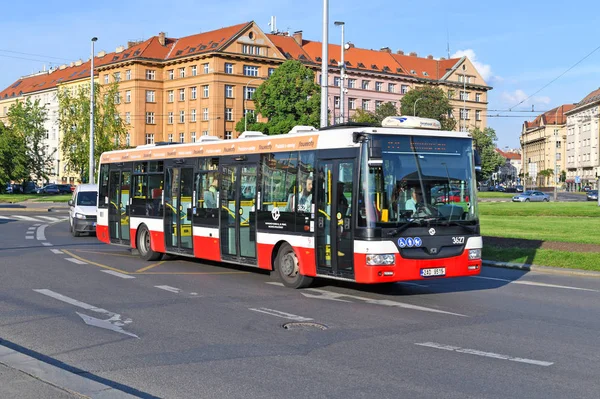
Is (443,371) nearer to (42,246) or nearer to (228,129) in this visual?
(42,246)

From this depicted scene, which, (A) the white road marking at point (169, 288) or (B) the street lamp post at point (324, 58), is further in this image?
(B) the street lamp post at point (324, 58)

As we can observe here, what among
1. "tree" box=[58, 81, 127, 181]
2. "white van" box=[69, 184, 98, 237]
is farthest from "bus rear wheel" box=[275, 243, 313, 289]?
"tree" box=[58, 81, 127, 181]

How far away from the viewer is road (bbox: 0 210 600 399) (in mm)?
7129

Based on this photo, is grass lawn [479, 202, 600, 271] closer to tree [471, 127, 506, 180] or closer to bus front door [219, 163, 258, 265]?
bus front door [219, 163, 258, 265]

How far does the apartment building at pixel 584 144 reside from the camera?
137 m

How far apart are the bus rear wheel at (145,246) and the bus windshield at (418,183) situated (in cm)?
849

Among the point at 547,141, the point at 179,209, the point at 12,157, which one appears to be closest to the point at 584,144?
the point at 547,141

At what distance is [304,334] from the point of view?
9625 mm

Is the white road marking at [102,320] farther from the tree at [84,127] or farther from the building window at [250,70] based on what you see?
the building window at [250,70]

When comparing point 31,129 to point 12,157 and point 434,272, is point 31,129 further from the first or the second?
point 434,272

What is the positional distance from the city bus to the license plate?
17 mm

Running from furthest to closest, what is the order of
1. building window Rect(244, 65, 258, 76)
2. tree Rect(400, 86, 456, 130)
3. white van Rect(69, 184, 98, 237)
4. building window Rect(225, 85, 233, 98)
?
building window Rect(244, 65, 258, 76)
building window Rect(225, 85, 233, 98)
tree Rect(400, 86, 456, 130)
white van Rect(69, 184, 98, 237)

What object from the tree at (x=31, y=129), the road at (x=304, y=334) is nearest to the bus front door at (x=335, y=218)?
the road at (x=304, y=334)

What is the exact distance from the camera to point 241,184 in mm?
15961
